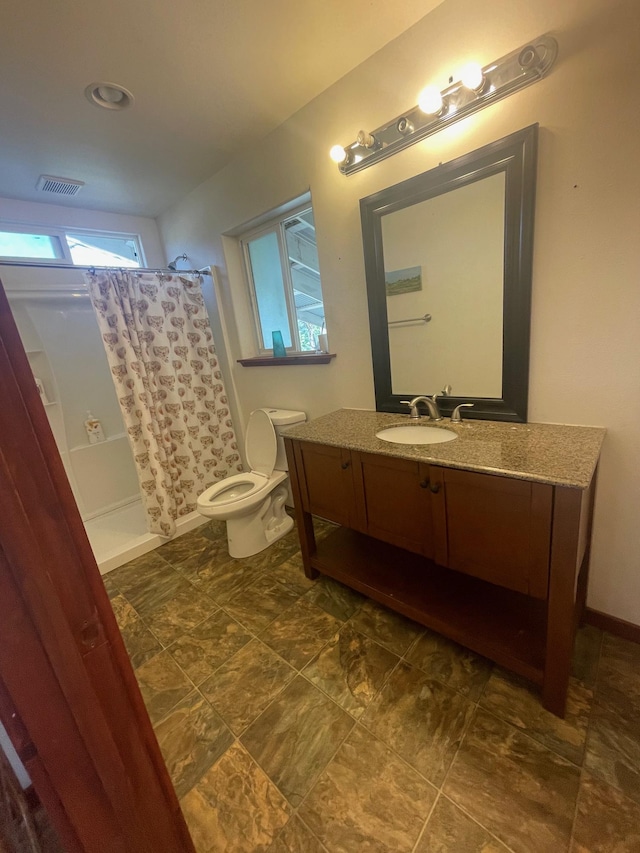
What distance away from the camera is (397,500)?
1383 mm

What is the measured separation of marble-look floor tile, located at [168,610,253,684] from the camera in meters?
1.47

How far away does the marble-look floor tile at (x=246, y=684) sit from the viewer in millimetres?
1277

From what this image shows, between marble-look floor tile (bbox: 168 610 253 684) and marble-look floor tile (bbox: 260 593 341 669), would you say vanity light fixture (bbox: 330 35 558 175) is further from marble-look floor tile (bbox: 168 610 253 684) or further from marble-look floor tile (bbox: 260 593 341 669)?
marble-look floor tile (bbox: 168 610 253 684)

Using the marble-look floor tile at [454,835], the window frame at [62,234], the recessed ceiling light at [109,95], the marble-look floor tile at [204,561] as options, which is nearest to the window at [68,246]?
the window frame at [62,234]

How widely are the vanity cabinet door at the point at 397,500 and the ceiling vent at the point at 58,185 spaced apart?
2524mm

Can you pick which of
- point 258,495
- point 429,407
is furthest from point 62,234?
point 429,407

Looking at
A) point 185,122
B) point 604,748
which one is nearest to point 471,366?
point 604,748

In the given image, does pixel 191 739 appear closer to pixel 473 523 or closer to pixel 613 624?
pixel 473 523

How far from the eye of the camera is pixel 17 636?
0.45 metres

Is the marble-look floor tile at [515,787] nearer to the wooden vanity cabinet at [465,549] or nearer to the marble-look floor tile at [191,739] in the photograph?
the wooden vanity cabinet at [465,549]

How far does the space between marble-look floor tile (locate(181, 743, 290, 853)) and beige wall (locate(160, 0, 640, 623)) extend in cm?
141

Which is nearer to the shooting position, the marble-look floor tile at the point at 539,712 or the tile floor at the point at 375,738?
the tile floor at the point at 375,738

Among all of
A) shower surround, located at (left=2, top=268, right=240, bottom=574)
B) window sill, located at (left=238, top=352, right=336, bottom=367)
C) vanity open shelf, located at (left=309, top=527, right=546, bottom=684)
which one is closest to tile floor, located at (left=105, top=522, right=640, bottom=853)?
vanity open shelf, located at (left=309, top=527, right=546, bottom=684)

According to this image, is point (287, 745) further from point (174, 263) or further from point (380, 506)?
point (174, 263)
